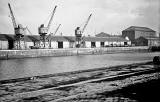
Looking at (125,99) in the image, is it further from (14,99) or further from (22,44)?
(22,44)

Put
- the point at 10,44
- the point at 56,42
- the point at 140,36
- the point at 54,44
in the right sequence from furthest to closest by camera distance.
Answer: the point at 140,36
the point at 56,42
the point at 54,44
the point at 10,44

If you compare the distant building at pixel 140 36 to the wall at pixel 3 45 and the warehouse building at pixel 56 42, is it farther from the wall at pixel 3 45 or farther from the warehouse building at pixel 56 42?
the wall at pixel 3 45

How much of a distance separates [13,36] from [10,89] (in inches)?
2152

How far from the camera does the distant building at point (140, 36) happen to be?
298 feet

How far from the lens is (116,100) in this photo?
739 cm

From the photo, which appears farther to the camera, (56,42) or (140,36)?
(140,36)

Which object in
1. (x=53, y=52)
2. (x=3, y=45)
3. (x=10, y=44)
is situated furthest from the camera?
(x=10, y=44)

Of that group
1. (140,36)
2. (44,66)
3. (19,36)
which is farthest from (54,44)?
(140,36)

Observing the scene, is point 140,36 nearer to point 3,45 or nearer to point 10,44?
point 10,44

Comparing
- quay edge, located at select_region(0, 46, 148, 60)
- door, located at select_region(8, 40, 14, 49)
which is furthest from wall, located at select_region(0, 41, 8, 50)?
quay edge, located at select_region(0, 46, 148, 60)

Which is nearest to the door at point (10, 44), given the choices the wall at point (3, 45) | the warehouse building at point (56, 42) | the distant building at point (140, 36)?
the warehouse building at point (56, 42)

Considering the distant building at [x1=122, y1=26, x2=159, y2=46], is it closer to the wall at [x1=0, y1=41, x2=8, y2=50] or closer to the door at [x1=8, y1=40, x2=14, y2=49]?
the door at [x1=8, y1=40, x2=14, y2=49]

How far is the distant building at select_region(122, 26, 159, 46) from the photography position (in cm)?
9075

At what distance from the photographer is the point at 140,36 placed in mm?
93750
